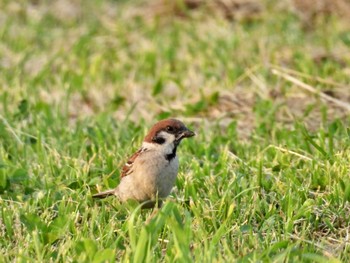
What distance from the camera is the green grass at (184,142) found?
5.17m

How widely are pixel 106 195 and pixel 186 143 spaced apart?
132cm

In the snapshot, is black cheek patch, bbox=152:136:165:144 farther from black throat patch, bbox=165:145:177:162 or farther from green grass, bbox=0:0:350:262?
green grass, bbox=0:0:350:262

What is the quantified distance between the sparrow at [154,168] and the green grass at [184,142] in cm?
11

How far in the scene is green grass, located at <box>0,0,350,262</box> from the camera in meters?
5.17

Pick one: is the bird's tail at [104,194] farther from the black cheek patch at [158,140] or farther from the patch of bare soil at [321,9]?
the patch of bare soil at [321,9]

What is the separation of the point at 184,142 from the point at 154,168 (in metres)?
1.52

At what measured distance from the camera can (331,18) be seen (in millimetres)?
11352

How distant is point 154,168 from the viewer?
5730 mm

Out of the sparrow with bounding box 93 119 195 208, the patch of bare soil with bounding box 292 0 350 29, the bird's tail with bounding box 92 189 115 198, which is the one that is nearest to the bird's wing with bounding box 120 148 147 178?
the sparrow with bounding box 93 119 195 208

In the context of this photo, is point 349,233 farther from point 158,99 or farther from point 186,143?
point 158,99

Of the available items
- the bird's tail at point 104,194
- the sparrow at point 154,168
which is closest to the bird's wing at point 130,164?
the sparrow at point 154,168

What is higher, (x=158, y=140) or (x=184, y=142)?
(x=158, y=140)

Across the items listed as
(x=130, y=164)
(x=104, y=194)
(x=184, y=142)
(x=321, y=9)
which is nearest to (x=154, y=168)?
(x=130, y=164)

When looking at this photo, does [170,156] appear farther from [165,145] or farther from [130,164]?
[130,164]
